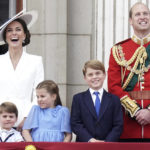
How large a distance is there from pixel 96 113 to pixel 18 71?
0.82 meters

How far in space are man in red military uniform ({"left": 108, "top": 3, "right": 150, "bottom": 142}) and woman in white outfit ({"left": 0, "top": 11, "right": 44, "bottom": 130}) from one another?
712mm

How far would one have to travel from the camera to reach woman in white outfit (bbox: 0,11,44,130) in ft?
22.4

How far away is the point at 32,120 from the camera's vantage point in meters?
6.71

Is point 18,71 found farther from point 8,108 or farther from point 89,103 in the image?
point 89,103

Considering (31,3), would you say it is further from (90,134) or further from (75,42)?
(90,134)

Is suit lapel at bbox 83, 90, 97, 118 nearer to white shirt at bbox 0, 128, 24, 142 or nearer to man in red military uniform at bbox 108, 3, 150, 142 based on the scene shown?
man in red military uniform at bbox 108, 3, 150, 142

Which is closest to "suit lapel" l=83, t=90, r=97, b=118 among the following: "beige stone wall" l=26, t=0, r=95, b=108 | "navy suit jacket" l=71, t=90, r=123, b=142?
"navy suit jacket" l=71, t=90, r=123, b=142

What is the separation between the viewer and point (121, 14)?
9203 millimetres

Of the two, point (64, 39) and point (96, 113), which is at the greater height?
point (64, 39)

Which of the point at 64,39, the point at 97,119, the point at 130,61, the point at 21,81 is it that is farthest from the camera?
the point at 64,39

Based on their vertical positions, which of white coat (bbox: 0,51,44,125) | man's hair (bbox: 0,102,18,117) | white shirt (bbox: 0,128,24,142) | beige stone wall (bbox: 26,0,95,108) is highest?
beige stone wall (bbox: 26,0,95,108)

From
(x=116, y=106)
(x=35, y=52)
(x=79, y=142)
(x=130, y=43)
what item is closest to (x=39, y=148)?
(x=79, y=142)

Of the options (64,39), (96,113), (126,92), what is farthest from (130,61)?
(64,39)

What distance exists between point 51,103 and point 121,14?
2.71m
